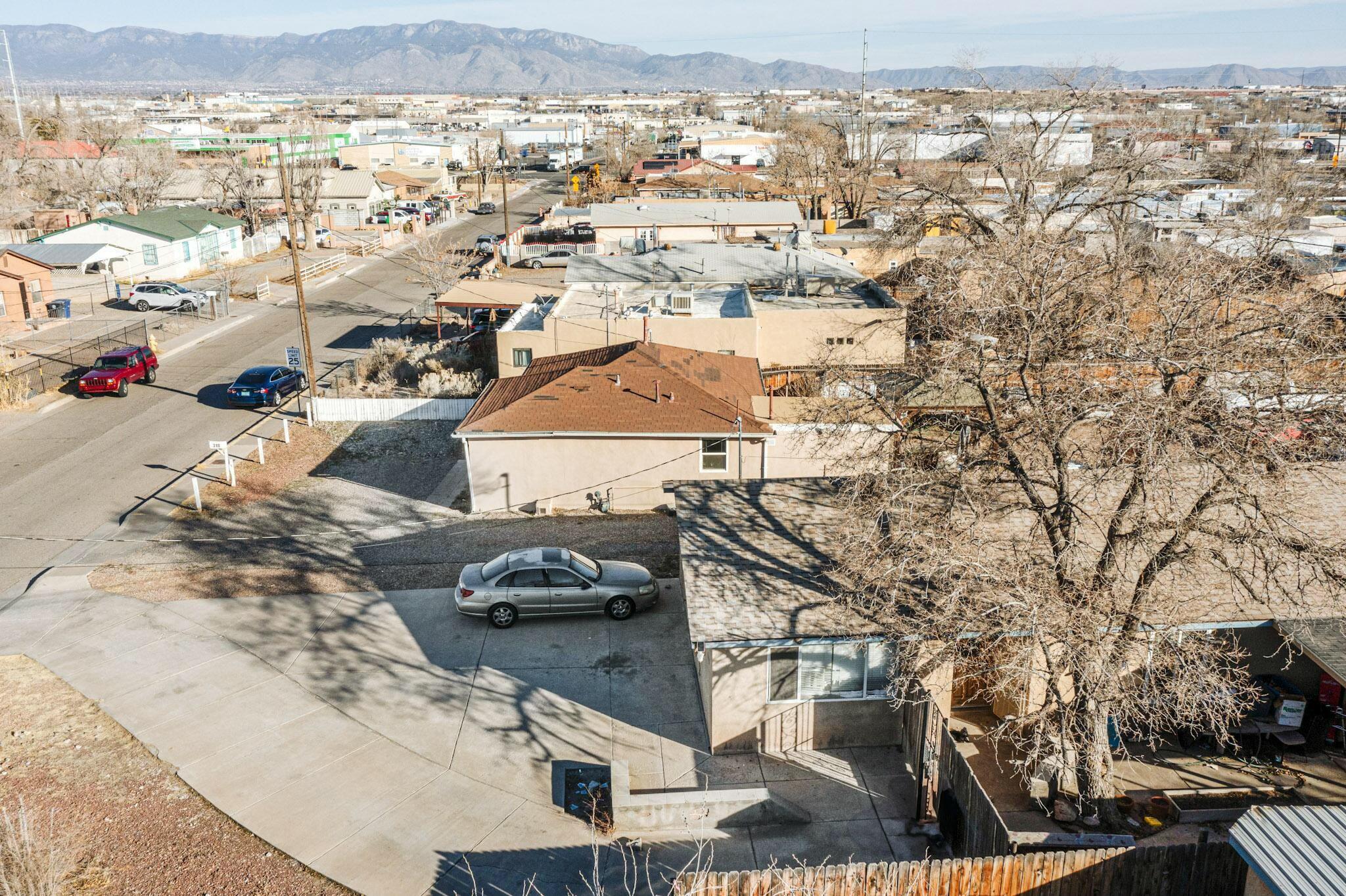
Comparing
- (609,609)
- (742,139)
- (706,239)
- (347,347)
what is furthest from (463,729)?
(742,139)

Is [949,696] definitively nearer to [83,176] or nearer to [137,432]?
[137,432]

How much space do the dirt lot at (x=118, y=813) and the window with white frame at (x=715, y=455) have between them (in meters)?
12.7

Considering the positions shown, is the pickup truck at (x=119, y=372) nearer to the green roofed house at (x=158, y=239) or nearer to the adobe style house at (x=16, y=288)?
the adobe style house at (x=16, y=288)

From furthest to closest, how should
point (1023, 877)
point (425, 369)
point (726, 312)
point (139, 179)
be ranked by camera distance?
1. point (139, 179)
2. point (425, 369)
3. point (726, 312)
4. point (1023, 877)

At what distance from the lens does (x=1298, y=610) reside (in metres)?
12.5

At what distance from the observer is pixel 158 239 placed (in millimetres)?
51000

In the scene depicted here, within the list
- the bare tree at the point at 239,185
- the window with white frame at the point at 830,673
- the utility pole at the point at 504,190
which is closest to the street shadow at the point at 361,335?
the utility pole at the point at 504,190

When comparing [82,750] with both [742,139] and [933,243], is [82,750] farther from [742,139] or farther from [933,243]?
[742,139]

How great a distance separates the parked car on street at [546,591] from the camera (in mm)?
17750

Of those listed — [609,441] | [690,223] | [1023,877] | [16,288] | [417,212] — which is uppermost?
[690,223]

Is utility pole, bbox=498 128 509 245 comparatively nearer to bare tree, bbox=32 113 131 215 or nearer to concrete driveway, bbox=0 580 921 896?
bare tree, bbox=32 113 131 215

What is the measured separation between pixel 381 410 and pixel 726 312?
1123 cm

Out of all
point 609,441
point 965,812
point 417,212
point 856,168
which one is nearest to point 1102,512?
point 965,812

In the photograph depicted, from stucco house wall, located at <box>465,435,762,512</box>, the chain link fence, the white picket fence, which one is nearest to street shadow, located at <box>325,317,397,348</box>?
the chain link fence
